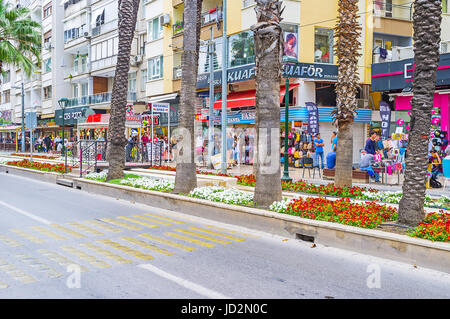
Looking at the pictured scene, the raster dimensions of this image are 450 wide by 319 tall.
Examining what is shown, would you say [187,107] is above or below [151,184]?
above

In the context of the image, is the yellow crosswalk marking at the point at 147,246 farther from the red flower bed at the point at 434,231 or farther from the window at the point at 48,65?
the window at the point at 48,65

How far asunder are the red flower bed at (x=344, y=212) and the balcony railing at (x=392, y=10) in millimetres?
22713

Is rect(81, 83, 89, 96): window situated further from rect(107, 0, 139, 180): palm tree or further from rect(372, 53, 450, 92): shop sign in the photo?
rect(107, 0, 139, 180): palm tree

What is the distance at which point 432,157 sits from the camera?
1520 cm

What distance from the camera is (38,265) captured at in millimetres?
6156

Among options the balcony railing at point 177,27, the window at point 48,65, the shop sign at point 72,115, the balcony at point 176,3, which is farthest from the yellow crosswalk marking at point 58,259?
the window at point 48,65

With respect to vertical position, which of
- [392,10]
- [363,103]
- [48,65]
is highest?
[48,65]

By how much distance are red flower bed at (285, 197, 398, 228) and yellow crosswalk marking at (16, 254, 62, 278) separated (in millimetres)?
4504

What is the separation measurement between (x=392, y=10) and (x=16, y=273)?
29.0 m

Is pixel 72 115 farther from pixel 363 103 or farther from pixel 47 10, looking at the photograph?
pixel 363 103

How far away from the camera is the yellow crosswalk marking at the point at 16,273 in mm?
5461

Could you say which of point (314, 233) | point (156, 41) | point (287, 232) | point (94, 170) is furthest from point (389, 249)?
point (156, 41)

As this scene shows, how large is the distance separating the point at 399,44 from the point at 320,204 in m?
24.7

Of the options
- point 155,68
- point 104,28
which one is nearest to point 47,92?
point 104,28
